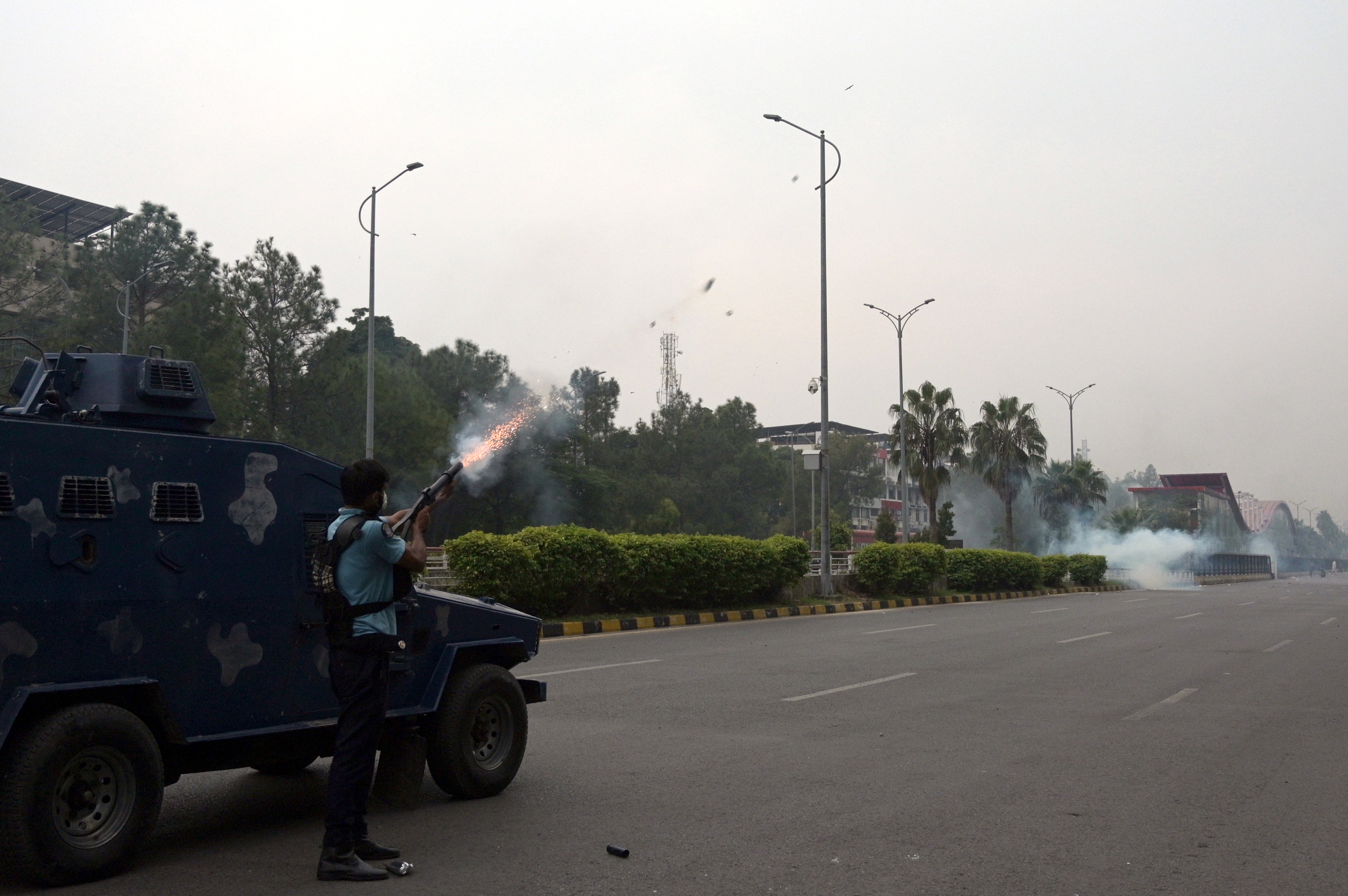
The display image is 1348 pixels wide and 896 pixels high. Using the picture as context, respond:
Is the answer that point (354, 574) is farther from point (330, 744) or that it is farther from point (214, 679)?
point (330, 744)

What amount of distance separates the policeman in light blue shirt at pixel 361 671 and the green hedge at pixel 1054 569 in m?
46.0

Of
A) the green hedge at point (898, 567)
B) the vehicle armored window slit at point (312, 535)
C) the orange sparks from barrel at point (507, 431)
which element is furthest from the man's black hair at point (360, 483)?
the green hedge at point (898, 567)

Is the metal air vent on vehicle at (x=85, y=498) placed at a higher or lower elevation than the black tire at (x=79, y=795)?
higher

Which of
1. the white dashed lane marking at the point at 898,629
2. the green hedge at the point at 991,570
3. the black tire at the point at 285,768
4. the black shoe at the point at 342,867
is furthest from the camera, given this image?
the green hedge at the point at 991,570

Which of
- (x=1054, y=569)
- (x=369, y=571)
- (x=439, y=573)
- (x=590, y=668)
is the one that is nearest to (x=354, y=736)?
(x=369, y=571)

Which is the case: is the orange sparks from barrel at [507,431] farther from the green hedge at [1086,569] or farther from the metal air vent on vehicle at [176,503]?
the green hedge at [1086,569]

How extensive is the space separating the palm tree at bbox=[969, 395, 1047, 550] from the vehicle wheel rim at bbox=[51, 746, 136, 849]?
185ft

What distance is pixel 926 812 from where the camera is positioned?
636 centimetres

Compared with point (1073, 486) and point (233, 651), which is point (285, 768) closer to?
point (233, 651)

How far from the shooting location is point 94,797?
4.98 m

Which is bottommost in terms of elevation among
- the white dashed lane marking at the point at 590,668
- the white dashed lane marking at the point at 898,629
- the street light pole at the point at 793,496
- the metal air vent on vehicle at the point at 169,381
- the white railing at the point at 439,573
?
the white dashed lane marking at the point at 590,668

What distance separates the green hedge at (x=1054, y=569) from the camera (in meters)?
49.6

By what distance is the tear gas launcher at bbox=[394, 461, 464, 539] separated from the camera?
210 inches

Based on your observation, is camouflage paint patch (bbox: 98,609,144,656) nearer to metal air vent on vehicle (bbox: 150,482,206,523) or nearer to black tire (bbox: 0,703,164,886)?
black tire (bbox: 0,703,164,886)
